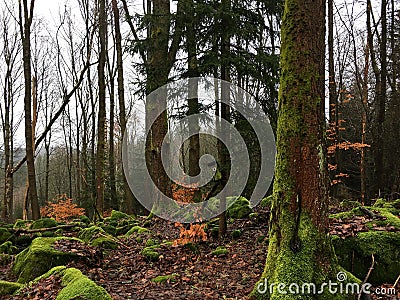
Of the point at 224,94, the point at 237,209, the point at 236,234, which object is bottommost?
the point at 236,234

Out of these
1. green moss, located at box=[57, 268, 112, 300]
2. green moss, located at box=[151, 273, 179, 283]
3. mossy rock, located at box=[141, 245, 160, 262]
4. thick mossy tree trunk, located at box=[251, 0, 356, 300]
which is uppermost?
thick mossy tree trunk, located at box=[251, 0, 356, 300]

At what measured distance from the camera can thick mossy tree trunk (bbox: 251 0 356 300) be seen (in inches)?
164

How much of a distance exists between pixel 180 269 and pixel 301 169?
3325 mm

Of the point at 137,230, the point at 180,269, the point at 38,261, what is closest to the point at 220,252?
the point at 180,269

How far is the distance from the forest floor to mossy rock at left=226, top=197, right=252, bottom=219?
378 millimetres

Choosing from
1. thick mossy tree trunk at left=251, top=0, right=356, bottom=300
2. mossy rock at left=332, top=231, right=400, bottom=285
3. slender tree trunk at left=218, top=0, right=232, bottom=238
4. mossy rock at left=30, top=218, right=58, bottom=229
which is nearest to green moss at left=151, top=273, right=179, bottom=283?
thick mossy tree trunk at left=251, top=0, right=356, bottom=300

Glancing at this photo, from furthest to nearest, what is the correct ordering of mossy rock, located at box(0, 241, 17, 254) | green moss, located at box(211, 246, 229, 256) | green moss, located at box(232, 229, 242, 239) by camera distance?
mossy rock, located at box(0, 241, 17, 254), green moss, located at box(232, 229, 242, 239), green moss, located at box(211, 246, 229, 256)

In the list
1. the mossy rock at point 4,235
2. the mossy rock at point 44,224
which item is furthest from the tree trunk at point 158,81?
the mossy rock at point 4,235

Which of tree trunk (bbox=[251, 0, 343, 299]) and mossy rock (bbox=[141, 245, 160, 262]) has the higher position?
tree trunk (bbox=[251, 0, 343, 299])

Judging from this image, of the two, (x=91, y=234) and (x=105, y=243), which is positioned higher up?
(x=91, y=234)

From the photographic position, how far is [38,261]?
22.6 feet

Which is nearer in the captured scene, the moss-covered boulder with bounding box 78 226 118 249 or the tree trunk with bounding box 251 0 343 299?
the tree trunk with bounding box 251 0 343 299

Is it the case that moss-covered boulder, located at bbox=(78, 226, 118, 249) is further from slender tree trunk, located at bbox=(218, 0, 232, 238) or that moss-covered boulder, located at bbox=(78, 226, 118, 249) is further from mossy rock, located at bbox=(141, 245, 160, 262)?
slender tree trunk, located at bbox=(218, 0, 232, 238)

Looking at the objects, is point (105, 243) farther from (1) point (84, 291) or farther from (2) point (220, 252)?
(1) point (84, 291)
